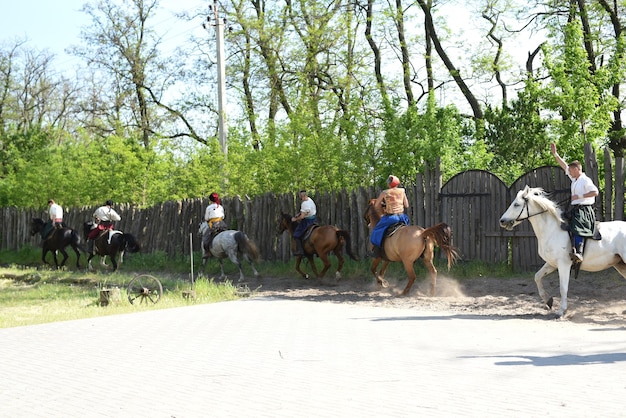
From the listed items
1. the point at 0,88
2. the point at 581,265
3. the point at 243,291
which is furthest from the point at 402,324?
the point at 0,88

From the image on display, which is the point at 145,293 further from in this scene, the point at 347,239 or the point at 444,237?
the point at 444,237

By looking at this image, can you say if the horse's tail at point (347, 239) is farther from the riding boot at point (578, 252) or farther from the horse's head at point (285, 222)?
the riding boot at point (578, 252)

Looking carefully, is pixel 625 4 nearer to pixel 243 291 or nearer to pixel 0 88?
pixel 243 291

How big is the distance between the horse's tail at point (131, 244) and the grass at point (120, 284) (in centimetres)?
65

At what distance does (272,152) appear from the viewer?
827 inches

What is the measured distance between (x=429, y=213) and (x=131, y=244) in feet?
28.3

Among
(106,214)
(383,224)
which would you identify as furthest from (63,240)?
(383,224)

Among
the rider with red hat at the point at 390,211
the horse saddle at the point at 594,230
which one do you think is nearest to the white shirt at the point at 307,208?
the rider with red hat at the point at 390,211

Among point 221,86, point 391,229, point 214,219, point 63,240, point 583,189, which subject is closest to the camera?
point 583,189

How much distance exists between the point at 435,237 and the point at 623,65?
476 inches

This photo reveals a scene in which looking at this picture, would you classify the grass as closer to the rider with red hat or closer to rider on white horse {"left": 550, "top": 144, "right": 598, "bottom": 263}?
the rider with red hat

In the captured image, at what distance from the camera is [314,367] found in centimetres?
710

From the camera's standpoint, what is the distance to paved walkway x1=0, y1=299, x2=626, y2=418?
5613mm

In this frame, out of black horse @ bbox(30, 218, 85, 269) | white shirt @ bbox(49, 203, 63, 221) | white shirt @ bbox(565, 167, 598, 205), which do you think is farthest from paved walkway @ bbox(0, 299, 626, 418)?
white shirt @ bbox(49, 203, 63, 221)
